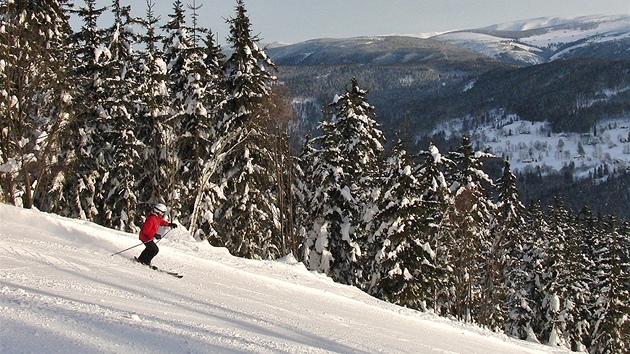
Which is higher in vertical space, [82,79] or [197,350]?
[82,79]

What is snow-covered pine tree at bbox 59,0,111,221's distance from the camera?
2266cm

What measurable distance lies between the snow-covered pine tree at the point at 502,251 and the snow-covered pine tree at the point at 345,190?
7876 mm

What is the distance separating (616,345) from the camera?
34500 mm

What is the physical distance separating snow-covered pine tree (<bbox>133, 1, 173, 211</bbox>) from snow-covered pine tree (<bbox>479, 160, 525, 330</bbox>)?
17856 millimetres

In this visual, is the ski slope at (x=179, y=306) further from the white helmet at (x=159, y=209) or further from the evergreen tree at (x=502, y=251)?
the evergreen tree at (x=502, y=251)

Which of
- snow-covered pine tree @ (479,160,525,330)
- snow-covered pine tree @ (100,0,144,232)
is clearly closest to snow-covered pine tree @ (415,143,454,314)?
snow-covered pine tree @ (479,160,525,330)

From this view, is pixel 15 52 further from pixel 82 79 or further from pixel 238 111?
pixel 238 111

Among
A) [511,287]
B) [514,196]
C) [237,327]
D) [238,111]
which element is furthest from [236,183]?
[511,287]

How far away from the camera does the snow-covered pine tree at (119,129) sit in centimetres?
2334

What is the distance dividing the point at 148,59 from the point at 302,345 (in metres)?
19.5

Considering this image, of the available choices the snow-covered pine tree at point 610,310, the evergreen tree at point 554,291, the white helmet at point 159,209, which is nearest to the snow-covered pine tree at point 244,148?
the white helmet at point 159,209

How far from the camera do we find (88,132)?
74.3ft

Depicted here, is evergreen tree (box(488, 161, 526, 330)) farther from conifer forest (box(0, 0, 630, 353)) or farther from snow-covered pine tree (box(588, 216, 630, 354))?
snow-covered pine tree (box(588, 216, 630, 354))

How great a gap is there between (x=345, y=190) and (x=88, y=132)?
1195cm
